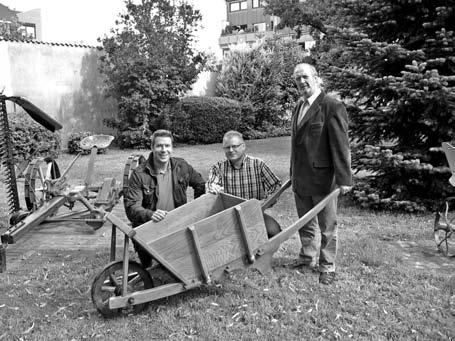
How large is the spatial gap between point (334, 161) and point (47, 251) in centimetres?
332

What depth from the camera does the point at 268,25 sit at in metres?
51.4

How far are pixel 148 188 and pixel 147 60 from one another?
35.8 feet

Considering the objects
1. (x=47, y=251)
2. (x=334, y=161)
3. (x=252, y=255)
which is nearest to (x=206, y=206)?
(x=252, y=255)

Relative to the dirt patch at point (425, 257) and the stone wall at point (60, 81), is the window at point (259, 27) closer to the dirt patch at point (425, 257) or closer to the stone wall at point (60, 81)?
the stone wall at point (60, 81)

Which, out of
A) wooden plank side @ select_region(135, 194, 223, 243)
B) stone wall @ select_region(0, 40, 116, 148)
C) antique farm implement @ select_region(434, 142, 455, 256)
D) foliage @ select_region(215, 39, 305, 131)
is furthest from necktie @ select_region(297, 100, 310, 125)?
foliage @ select_region(215, 39, 305, 131)

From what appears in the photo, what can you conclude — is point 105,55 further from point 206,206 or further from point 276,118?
point 206,206

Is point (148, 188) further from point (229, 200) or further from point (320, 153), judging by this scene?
point (320, 153)

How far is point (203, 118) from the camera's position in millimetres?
15453

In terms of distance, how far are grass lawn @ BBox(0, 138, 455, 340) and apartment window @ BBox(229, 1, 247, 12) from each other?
55.3 meters

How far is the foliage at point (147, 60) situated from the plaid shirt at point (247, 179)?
10154 millimetres

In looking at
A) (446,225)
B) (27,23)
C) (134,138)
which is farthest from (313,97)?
(27,23)

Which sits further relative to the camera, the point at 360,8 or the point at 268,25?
the point at 268,25

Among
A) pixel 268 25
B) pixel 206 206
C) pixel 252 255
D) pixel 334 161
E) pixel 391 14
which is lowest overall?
pixel 252 255

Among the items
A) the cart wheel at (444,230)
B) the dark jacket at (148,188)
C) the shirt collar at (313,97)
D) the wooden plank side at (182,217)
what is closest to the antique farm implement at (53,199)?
the dark jacket at (148,188)
